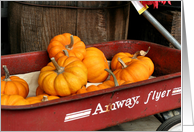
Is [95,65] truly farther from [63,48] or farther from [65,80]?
[65,80]

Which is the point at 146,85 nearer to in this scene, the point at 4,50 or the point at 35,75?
the point at 35,75

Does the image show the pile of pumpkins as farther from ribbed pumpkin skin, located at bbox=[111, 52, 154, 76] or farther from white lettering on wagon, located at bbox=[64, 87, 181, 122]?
white lettering on wagon, located at bbox=[64, 87, 181, 122]

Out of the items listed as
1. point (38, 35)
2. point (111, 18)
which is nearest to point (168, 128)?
point (111, 18)

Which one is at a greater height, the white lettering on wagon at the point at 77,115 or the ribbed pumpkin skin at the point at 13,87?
the ribbed pumpkin skin at the point at 13,87

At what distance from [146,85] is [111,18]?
1.27 meters

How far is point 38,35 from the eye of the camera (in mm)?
2396

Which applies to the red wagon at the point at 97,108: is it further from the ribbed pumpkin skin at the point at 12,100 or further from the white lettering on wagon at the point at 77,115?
the ribbed pumpkin skin at the point at 12,100

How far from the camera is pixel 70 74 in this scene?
141 centimetres

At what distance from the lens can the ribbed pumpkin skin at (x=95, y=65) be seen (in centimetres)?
180

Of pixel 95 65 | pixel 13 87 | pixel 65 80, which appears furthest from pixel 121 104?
pixel 13 87

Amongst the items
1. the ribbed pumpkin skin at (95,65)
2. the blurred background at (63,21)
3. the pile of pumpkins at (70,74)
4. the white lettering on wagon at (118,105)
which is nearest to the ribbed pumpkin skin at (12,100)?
the pile of pumpkins at (70,74)

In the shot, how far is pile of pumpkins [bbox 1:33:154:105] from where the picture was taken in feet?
4.56

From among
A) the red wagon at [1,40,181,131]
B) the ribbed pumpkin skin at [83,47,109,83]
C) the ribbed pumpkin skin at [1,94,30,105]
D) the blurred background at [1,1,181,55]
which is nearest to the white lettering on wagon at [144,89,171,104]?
the red wagon at [1,40,181,131]

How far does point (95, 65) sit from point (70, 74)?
44 centimetres
